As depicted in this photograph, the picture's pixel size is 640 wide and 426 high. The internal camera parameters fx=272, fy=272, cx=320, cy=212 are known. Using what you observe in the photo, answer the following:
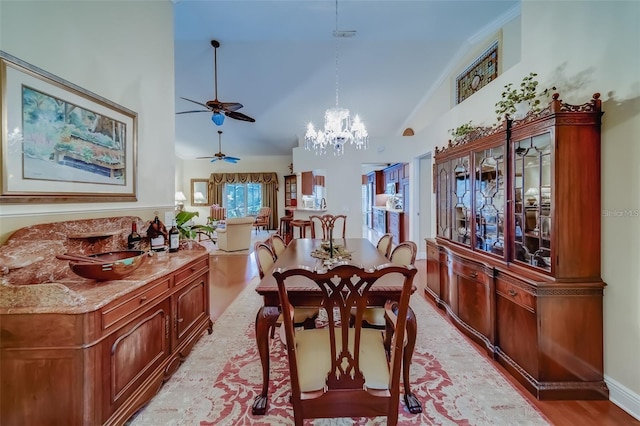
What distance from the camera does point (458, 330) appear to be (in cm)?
266

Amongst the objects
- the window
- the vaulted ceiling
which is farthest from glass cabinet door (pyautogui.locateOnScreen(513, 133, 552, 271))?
the window

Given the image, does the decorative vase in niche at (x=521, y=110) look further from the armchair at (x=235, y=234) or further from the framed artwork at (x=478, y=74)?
the armchair at (x=235, y=234)

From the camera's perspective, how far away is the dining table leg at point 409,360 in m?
1.54

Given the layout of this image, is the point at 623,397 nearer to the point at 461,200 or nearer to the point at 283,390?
the point at 461,200

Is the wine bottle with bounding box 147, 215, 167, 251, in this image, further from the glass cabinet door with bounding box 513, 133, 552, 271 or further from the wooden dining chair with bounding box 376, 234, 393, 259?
the glass cabinet door with bounding box 513, 133, 552, 271

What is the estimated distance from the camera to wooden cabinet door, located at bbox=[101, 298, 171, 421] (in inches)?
54.0

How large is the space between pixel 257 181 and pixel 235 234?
14.7 ft

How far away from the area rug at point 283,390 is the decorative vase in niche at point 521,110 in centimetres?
198

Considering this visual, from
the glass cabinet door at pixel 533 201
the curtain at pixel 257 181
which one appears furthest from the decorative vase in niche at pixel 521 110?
the curtain at pixel 257 181

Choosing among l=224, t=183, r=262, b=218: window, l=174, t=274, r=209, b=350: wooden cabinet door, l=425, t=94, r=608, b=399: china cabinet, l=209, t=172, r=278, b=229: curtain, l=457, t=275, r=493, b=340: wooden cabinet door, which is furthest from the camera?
l=224, t=183, r=262, b=218: window

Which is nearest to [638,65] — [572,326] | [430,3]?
[572,326]

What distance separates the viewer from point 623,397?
1663 millimetres

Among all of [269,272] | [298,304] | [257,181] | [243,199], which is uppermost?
[257,181]

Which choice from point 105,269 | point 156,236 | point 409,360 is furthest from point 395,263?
point 156,236
